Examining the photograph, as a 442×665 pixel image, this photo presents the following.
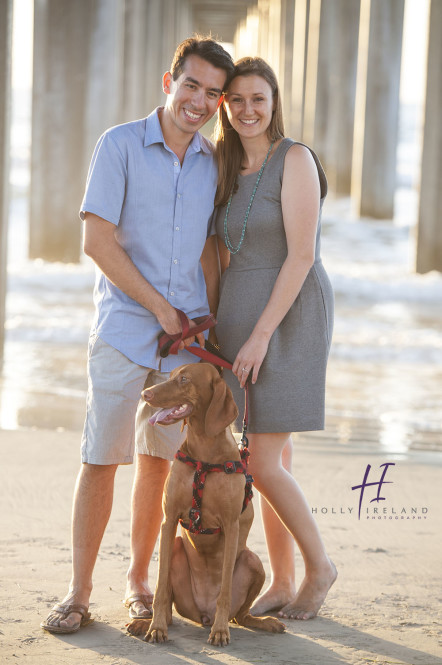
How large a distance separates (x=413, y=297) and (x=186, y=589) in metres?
10.4

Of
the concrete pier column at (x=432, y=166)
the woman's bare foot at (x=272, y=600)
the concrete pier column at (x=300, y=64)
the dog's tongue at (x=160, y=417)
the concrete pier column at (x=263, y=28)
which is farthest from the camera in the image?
the concrete pier column at (x=263, y=28)

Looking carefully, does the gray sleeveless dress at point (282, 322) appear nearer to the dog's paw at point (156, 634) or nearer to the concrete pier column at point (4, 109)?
the dog's paw at point (156, 634)

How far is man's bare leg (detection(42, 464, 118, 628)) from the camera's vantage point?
3.17 meters

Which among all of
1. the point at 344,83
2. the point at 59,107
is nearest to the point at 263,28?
the point at 344,83

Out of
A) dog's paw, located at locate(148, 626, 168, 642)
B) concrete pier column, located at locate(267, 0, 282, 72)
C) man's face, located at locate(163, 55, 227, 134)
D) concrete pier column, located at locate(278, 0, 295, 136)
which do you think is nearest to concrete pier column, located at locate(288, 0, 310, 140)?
concrete pier column, located at locate(278, 0, 295, 136)

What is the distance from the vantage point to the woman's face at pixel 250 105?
10.5 ft

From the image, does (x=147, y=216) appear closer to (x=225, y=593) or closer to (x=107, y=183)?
(x=107, y=183)

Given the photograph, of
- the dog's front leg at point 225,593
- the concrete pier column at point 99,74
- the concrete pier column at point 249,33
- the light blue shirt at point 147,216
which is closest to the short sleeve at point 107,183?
the light blue shirt at point 147,216

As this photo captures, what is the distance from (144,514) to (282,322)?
766 millimetres

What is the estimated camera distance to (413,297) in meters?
13.1

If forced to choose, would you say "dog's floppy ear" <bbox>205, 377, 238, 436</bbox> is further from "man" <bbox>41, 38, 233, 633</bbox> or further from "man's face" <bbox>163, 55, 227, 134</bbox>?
"man's face" <bbox>163, 55, 227, 134</bbox>

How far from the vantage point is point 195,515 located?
296 cm

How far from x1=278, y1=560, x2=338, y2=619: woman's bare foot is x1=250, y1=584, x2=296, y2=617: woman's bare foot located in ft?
0.18

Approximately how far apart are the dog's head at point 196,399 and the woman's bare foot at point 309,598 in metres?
0.70
